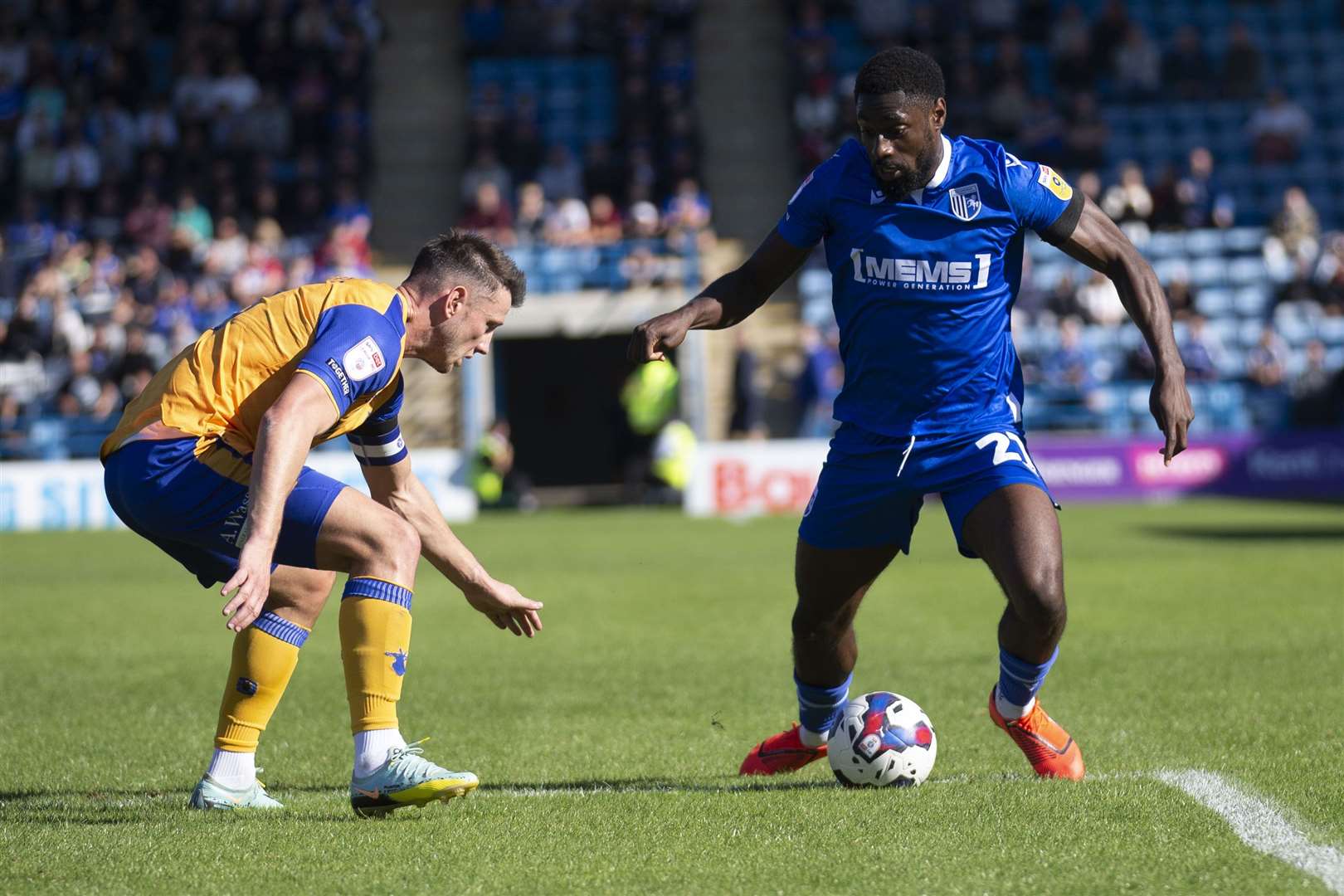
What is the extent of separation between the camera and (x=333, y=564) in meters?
5.27

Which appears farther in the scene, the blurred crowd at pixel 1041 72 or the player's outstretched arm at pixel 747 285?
the blurred crowd at pixel 1041 72

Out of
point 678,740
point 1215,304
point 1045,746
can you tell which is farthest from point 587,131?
point 1045,746

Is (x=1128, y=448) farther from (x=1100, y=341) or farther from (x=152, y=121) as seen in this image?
(x=152, y=121)

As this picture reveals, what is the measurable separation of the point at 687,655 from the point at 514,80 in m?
20.5

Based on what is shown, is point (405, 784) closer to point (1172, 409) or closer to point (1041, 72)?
point (1172, 409)

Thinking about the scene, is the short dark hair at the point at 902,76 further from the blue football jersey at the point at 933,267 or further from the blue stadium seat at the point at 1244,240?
the blue stadium seat at the point at 1244,240

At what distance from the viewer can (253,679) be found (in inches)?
221

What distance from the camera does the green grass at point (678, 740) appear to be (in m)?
4.55

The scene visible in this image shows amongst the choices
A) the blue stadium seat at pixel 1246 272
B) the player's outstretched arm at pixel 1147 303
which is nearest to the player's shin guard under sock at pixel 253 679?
the player's outstretched arm at pixel 1147 303

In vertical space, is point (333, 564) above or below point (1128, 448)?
above

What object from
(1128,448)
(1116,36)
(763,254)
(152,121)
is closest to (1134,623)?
(763,254)

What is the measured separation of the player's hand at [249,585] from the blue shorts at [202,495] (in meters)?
0.51

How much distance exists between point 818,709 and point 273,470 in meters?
2.40

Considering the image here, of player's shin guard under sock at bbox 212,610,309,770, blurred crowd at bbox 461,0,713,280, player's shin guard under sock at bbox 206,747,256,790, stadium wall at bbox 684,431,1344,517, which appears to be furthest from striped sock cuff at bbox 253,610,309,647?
blurred crowd at bbox 461,0,713,280
